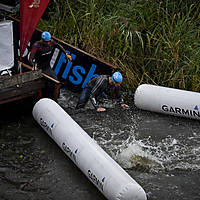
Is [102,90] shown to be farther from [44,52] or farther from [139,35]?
[139,35]

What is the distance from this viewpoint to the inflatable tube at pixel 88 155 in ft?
19.4

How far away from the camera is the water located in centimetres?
675

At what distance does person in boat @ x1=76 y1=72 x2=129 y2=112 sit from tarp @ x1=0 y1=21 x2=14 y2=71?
72.4 inches

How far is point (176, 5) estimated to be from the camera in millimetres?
11750

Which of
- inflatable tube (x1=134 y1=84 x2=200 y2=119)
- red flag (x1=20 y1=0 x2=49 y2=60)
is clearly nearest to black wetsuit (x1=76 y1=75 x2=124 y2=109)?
inflatable tube (x1=134 y1=84 x2=200 y2=119)

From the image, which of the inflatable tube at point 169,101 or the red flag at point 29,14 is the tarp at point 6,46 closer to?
the red flag at point 29,14

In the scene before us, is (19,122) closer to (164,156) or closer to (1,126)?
(1,126)

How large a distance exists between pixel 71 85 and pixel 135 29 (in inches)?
93.3

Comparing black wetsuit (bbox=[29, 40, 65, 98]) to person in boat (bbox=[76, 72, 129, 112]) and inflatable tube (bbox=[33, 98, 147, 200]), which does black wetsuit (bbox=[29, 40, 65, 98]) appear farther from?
inflatable tube (bbox=[33, 98, 147, 200])

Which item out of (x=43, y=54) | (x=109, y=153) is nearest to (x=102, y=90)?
(x=109, y=153)

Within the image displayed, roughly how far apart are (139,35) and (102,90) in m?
2.51

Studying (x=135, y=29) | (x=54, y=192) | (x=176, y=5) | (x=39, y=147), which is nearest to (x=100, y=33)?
(x=135, y=29)

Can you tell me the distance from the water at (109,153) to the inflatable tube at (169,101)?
24 centimetres

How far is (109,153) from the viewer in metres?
7.75
